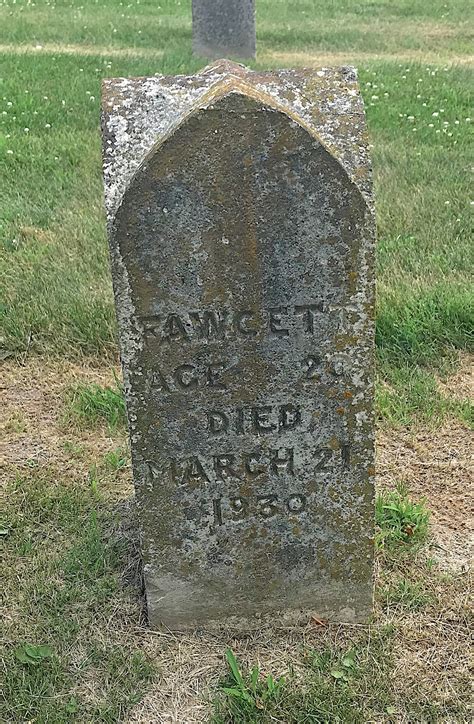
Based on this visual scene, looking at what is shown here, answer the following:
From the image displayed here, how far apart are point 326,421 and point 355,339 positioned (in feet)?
0.93

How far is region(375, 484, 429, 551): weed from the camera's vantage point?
3.25 meters

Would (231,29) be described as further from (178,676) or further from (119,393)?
(178,676)

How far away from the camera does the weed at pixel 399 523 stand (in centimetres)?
325

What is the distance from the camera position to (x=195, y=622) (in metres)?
2.96

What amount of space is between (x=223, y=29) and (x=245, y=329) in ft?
32.1

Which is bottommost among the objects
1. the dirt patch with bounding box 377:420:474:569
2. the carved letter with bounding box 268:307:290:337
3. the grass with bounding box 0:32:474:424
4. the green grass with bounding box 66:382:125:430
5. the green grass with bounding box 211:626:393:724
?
the green grass with bounding box 211:626:393:724

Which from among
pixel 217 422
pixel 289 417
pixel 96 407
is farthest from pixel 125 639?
pixel 96 407

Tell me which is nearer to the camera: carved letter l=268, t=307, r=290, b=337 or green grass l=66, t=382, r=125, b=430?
carved letter l=268, t=307, r=290, b=337

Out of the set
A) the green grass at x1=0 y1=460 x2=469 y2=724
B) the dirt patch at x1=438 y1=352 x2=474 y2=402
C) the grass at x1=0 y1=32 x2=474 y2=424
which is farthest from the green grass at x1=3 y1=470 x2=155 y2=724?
the dirt patch at x1=438 y1=352 x2=474 y2=402

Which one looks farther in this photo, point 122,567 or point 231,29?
point 231,29

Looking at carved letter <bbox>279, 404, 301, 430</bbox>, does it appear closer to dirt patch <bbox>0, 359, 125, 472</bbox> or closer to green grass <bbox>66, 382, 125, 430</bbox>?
dirt patch <bbox>0, 359, 125, 472</bbox>

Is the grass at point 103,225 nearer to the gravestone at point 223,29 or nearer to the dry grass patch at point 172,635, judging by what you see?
the dry grass patch at point 172,635

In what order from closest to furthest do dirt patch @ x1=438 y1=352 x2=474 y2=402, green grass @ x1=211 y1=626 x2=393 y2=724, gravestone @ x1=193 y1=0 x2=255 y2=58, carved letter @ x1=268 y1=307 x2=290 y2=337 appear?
carved letter @ x1=268 y1=307 x2=290 y2=337 → green grass @ x1=211 y1=626 x2=393 y2=724 → dirt patch @ x1=438 y1=352 x2=474 y2=402 → gravestone @ x1=193 y1=0 x2=255 y2=58

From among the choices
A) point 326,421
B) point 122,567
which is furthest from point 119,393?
point 326,421
